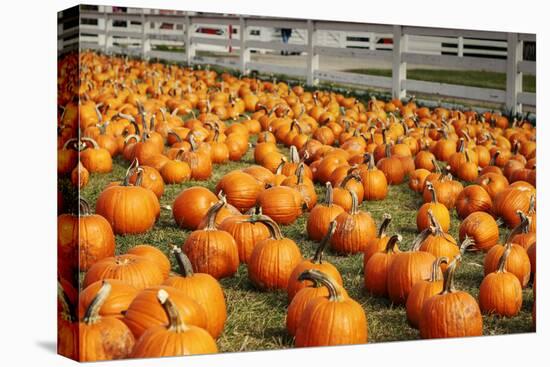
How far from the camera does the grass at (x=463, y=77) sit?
6.98m

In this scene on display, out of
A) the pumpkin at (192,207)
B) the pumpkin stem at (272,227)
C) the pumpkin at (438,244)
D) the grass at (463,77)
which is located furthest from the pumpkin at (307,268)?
the grass at (463,77)

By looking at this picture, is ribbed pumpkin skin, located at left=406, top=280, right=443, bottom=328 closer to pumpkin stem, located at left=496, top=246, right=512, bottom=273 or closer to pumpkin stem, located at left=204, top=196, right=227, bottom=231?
pumpkin stem, located at left=496, top=246, right=512, bottom=273

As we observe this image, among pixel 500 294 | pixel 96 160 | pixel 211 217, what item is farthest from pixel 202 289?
pixel 96 160

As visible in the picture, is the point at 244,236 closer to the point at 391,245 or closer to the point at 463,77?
the point at 391,245

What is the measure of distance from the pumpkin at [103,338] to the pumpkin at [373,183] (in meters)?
2.93

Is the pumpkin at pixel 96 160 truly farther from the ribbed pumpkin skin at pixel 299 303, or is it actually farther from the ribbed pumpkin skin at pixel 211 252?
the ribbed pumpkin skin at pixel 299 303

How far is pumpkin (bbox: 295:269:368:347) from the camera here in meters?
3.74

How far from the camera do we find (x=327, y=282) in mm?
3699

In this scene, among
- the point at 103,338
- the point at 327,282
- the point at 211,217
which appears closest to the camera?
the point at 103,338

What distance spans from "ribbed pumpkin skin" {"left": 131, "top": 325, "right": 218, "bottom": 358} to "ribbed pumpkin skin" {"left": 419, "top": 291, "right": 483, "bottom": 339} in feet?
4.07

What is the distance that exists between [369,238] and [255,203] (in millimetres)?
902

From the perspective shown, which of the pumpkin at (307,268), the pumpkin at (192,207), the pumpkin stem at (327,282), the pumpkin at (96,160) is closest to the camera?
the pumpkin stem at (327,282)

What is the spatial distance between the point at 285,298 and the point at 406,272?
63cm

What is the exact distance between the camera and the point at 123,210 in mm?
4980
